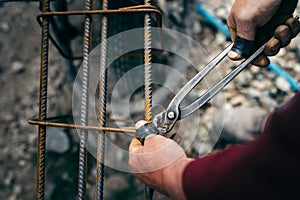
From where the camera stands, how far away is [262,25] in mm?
810

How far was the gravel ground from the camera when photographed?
4.42 feet

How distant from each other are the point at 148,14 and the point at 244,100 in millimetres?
744

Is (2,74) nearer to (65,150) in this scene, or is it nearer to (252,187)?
(65,150)

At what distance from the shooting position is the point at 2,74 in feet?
4.70

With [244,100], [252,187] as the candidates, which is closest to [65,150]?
[244,100]

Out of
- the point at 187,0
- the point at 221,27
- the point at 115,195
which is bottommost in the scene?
the point at 115,195

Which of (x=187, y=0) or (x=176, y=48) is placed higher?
(x=187, y=0)

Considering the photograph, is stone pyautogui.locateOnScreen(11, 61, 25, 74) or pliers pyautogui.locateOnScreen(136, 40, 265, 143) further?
stone pyautogui.locateOnScreen(11, 61, 25, 74)

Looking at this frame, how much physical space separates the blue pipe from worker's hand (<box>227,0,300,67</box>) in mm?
614

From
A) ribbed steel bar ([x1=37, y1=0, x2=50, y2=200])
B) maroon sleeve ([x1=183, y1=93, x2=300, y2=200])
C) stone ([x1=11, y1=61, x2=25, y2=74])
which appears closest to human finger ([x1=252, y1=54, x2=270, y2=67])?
maroon sleeve ([x1=183, y1=93, x2=300, y2=200])

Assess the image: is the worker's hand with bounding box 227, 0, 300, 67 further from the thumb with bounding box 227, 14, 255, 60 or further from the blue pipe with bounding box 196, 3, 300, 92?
the blue pipe with bounding box 196, 3, 300, 92

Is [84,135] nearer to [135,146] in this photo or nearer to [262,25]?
[135,146]

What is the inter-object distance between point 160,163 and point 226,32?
3.06ft

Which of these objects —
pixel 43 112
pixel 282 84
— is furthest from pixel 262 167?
pixel 282 84
